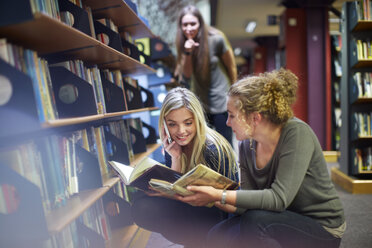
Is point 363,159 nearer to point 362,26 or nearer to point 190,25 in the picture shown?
point 362,26

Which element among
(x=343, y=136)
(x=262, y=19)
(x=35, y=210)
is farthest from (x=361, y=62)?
(x=262, y=19)

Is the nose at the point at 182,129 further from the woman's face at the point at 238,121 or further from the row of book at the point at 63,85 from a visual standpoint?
the row of book at the point at 63,85

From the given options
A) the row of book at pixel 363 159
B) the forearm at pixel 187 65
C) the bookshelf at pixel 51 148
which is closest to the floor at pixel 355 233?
the bookshelf at pixel 51 148

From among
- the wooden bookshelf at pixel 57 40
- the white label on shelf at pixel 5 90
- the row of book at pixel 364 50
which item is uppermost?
the wooden bookshelf at pixel 57 40

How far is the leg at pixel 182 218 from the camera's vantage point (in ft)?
4.39

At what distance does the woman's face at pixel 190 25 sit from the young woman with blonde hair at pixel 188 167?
2.98ft

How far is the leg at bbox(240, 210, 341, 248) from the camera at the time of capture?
40.7 inches

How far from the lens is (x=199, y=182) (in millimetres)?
1062

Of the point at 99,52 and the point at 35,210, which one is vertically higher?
the point at 99,52

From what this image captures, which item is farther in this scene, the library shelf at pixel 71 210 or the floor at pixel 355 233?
the floor at pixel 355 233

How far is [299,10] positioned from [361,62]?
2.07 metres

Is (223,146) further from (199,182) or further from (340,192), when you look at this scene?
(340,192)

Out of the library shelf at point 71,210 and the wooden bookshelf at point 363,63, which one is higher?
the wooden bookshelf at point 363,63

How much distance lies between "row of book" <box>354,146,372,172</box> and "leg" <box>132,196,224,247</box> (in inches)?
72.5
